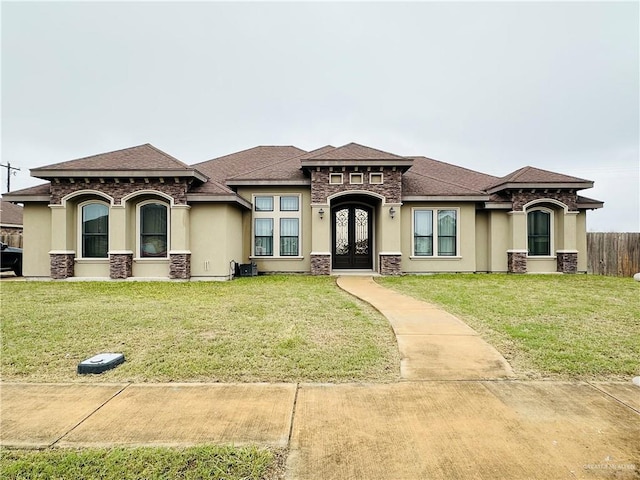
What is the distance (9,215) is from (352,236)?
943 inches

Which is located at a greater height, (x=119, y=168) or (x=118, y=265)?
(x=119, y=168)

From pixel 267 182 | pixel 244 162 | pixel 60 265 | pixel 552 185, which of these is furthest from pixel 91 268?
pixel 552 185

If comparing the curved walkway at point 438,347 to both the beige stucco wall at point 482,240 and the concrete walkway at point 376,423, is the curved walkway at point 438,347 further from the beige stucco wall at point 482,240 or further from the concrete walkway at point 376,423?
the beige stucco wall at point 482,240

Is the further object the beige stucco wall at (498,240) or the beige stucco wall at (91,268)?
the beige stucco wall at (498,240)

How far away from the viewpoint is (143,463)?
Answer: 222cm

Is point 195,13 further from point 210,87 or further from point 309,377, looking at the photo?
point 309,377

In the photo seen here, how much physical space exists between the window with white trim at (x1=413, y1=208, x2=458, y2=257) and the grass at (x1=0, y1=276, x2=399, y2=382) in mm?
6489

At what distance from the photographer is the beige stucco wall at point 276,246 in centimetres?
1410

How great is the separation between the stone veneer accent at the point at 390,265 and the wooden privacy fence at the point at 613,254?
8.83 meters

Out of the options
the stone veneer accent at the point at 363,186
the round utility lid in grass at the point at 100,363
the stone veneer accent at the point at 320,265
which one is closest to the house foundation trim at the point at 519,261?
the stone veneer accent at the point at 363,186

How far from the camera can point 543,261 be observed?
14.4 meters

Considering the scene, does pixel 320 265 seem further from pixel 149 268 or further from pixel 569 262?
pixel 569 262

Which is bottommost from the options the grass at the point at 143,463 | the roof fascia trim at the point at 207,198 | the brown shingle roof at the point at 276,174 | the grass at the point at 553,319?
the grass at the point at 143,463

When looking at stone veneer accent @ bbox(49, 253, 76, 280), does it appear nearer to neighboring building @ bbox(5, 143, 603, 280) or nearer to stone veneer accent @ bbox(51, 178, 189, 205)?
neighboring building @ bbox(5, 143, 603, 280)
